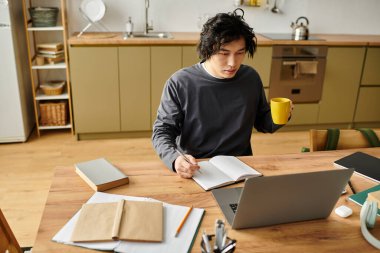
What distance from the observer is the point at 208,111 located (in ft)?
5.59

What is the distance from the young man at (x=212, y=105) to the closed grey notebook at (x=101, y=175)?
1.06 feet

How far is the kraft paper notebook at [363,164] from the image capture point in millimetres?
1368

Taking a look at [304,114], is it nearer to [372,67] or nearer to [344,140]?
[372,67]

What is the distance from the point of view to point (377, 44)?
143 inches

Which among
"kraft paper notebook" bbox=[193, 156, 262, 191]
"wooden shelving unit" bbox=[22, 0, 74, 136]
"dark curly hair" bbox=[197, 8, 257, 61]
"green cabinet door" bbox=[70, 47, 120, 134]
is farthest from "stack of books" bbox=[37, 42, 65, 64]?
"kraft paper notebook" bbox=[193, 156, 262, 191]

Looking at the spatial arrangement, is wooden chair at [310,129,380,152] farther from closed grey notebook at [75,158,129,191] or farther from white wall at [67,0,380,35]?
white wall at [67,0,380,35]

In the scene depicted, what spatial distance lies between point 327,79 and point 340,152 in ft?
7.58

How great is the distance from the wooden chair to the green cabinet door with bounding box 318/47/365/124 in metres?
2.12

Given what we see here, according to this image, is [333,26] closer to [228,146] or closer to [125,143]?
[125,143]

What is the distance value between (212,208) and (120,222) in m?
0.28

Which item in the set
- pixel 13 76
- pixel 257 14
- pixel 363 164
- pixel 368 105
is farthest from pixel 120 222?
pixel 368 105

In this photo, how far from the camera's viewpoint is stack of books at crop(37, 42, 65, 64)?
134 inches

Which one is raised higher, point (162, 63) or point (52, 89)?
point (162, 63)

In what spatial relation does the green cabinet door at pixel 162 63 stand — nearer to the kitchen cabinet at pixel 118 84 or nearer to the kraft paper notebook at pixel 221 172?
the kitchen cabinet at pixel 118 84
